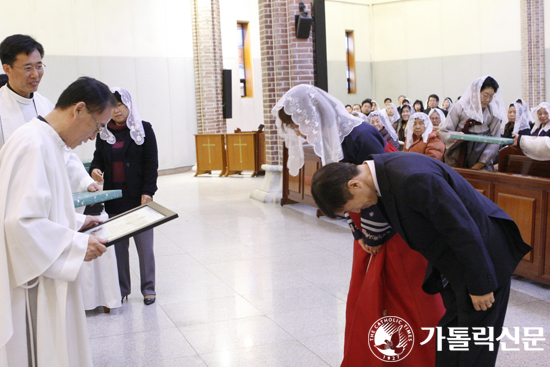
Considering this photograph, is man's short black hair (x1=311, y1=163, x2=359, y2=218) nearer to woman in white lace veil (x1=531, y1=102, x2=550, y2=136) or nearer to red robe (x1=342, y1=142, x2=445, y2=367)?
red robe (x1=342, y1=142, x2=445, y2=367)

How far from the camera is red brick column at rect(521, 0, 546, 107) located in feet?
52.4

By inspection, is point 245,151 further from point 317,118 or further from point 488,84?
point 317,118

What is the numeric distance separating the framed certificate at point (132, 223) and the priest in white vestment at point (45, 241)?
86 millimetres

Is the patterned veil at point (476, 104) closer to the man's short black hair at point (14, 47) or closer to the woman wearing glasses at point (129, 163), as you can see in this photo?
the woman wearing glasses at point (129, 163)

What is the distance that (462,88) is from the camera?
60.5 ft

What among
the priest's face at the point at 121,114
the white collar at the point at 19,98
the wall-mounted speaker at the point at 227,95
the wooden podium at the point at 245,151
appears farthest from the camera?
the wall-mounted speaker at the point at 227,95

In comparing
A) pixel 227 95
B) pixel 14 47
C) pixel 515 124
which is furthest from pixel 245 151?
pixel 14 47

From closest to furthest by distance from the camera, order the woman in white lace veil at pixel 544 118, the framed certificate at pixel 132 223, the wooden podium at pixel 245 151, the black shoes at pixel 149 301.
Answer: the framed certificate at pixel 132 223 < the black shoes at pixel 149 301 < the woman in white lace veil at pixel 544 118 < the wooden podium at pixel 245 151

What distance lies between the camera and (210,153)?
13656 mm

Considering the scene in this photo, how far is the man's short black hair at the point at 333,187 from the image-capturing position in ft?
6.86

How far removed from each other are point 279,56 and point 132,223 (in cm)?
720

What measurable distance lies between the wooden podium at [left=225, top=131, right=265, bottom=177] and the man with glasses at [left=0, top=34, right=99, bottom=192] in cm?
947

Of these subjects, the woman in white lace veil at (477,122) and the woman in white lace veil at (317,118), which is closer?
the woman in white lace veil at (317,118)

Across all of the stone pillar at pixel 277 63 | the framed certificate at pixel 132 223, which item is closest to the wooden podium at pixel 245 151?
the stone pillar at pixel 277 63
